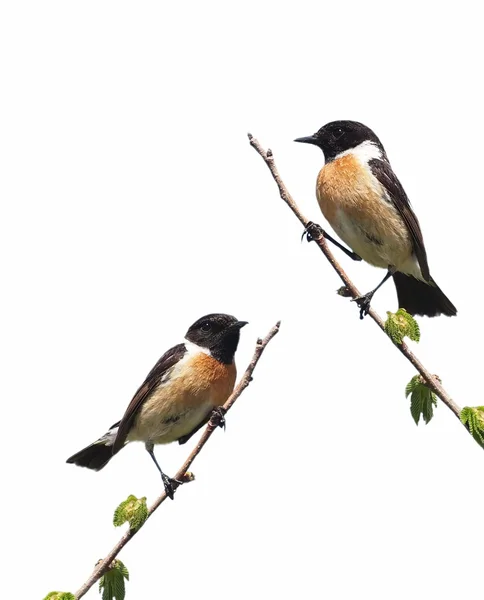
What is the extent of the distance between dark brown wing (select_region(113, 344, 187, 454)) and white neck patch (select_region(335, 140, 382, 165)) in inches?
87.3

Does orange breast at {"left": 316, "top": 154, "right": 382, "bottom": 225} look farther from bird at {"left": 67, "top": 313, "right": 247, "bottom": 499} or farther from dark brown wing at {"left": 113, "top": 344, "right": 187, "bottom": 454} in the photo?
dark brown wing at {"left": 113, "top": 344, "right": 187, "bottom": 454}

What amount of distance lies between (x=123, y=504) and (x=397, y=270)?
150 inches

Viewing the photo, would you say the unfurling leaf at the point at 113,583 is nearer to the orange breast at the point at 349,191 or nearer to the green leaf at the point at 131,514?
the green leaf at the point at 131,514

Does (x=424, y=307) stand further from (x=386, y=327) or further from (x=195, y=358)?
(x=386, y=327)

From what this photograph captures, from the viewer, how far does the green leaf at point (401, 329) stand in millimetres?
4324

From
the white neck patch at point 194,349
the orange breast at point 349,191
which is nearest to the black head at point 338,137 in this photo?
the orange breast at point 349,191

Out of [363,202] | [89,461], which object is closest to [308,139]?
[363,202]

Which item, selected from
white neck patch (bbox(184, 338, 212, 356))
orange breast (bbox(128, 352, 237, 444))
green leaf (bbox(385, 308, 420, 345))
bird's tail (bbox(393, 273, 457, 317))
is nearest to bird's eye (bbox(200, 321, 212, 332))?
white neck patch (bbox(184, 338, 212, 356))

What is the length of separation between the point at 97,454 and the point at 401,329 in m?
4.18

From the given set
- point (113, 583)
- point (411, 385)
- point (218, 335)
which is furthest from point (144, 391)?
point (411, 385)

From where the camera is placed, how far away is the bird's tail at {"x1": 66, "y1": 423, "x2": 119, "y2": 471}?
771 cm

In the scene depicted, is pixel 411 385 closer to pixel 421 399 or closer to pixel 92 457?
pixel 421 399

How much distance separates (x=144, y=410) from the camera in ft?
24.0

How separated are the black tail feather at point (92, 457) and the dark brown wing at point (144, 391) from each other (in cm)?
25
